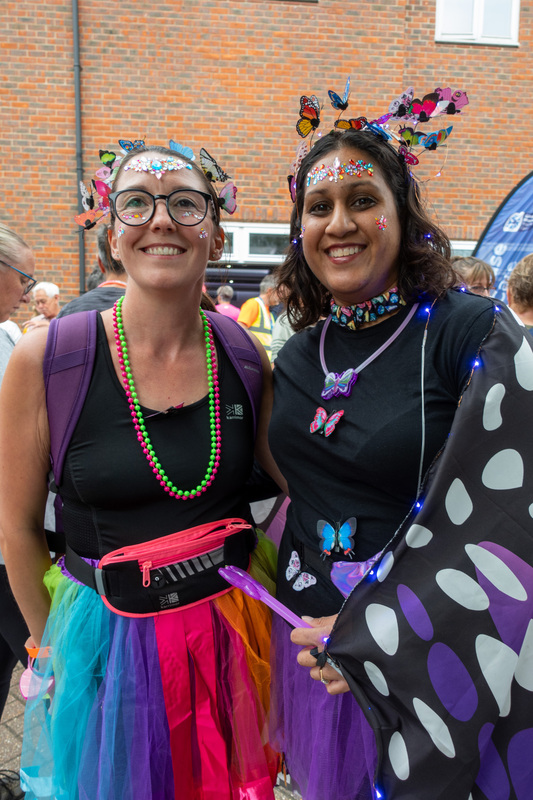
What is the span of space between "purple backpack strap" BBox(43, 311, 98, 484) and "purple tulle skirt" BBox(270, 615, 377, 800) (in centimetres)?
90

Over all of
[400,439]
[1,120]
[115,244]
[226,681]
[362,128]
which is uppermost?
[1,120]

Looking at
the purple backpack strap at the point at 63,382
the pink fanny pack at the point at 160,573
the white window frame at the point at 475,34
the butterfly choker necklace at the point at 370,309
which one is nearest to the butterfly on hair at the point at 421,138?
the butterfly choker necklace at the point at 370,309

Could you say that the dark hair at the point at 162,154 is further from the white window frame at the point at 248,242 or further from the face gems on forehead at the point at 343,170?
the white window frame at the point at 248,242

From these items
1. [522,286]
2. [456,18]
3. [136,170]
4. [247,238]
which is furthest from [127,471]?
[456,18]

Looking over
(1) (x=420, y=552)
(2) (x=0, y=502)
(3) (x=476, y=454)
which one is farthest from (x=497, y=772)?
(2) (x=0, y=502)

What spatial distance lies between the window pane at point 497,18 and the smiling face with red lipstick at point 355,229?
7.60 metres

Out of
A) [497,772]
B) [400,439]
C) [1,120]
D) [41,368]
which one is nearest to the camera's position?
[497,772]

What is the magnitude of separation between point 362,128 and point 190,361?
2.79 feet

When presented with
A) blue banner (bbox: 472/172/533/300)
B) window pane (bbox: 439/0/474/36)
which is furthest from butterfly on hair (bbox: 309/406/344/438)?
window pane (bbox: 439/0/474/36)

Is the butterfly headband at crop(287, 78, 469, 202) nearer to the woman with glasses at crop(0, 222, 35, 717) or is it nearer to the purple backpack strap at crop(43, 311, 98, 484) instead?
the purple backpack strap at crop(43, 311, 98, 484)

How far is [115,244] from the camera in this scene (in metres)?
1.81

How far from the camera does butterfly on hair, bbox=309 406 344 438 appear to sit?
1583 millimetres

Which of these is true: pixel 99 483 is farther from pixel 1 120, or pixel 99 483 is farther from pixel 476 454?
pixel 1 120

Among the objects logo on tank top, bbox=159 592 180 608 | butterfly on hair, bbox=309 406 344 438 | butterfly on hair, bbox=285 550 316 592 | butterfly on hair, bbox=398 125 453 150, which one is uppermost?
butterfly on hair, bbox=398 125 453 150
